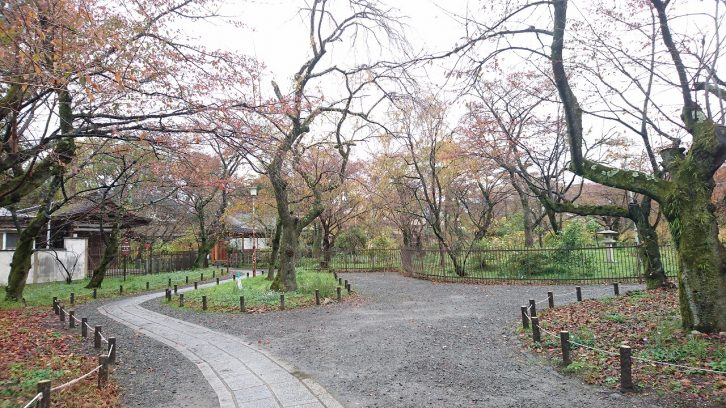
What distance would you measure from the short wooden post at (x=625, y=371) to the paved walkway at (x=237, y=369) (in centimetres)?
351

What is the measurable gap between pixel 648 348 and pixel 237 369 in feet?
20.7

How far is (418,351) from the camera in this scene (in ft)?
23.1

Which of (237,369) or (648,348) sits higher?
(648,348)

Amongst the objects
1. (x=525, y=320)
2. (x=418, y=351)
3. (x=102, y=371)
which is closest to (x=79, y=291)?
(x=102, y=371)

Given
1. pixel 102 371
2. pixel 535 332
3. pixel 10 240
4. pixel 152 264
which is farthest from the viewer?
pixel 152 264

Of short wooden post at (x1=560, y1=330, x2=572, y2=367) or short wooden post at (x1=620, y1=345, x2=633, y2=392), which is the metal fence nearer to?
short wooden post at (x1=560, y1=330, x2=572, y2=367)

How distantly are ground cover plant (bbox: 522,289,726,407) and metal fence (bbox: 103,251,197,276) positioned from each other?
87.5ft

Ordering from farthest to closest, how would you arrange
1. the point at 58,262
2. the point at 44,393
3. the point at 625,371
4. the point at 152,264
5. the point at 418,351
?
the point at 152,264 < the point at 58,262 < the point at 418,351 < the point at 625,371 < the point at 44,393

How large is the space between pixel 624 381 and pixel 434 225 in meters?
15.2

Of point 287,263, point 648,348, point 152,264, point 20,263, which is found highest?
point 20,263

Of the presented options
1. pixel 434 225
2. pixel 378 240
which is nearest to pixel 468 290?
pixel 434 225

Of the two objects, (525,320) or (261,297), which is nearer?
(525,320)

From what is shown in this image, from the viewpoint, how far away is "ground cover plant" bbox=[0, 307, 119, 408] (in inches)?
194

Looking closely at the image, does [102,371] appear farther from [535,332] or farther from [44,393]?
[535,332]
